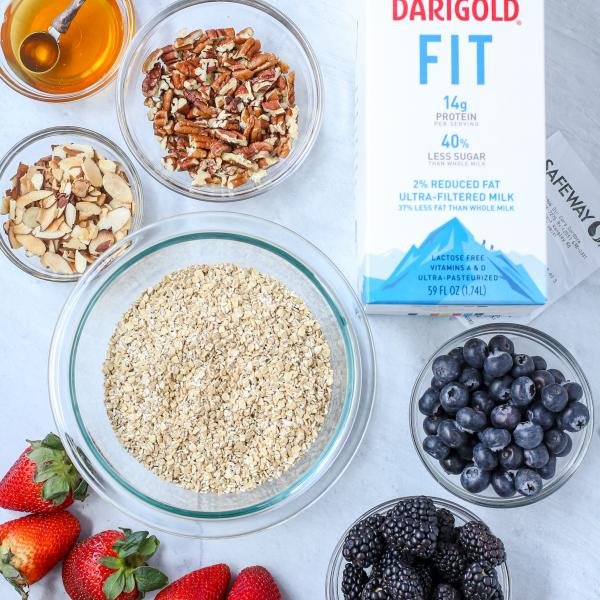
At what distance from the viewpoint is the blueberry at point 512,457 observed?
122 cm

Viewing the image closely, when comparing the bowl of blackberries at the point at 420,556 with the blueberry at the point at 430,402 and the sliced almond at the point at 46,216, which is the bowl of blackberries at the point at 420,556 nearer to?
the blueberry at the point at 430,402

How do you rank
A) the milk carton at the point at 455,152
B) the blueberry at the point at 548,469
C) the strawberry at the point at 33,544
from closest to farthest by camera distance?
the milk carton at the point at 455,152, the blueberry at the point at 548,469, the strawberry at the point at 33,544

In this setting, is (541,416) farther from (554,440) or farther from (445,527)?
(445,527)

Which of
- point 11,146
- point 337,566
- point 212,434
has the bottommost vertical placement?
point 337,566

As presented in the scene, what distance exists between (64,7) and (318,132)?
1.61ft

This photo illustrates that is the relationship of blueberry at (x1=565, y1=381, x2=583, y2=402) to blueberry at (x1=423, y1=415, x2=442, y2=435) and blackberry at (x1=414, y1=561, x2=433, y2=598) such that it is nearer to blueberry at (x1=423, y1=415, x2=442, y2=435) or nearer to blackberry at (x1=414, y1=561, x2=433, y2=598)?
blueberry at (x1=423, y1=415, x2=442, y2=435)

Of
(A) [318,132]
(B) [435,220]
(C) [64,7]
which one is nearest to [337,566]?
(B) [435,220]

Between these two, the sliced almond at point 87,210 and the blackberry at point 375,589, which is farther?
the sliced almond at point 87,210

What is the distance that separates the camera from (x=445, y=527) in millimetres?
1257

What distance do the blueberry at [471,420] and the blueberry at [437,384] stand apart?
56 millimetres

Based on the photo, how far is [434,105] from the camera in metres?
1.15

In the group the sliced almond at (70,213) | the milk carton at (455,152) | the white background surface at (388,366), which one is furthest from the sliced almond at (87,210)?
the milk carton at (455,152)

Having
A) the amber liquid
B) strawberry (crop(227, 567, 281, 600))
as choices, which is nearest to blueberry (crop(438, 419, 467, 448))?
strawberry (crop(227, 567, 281, 600))

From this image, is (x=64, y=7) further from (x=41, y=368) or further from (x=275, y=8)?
(x=41, y=368)
